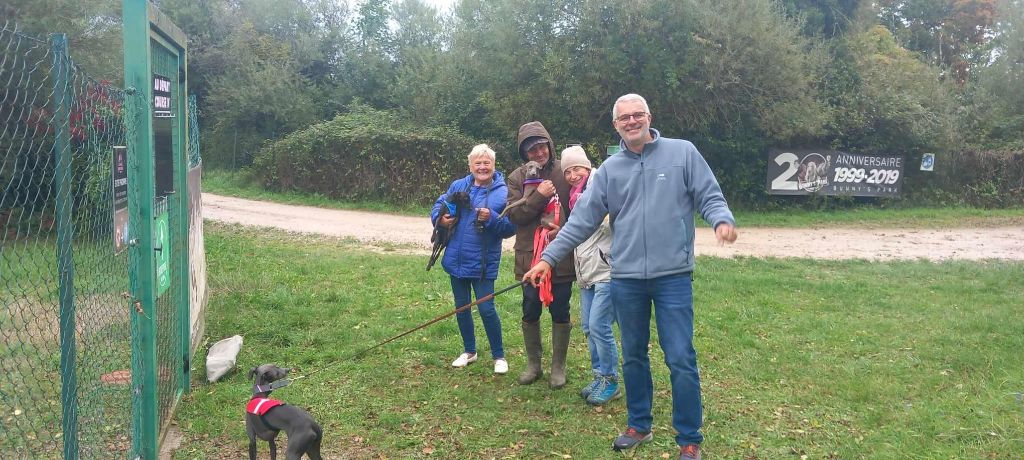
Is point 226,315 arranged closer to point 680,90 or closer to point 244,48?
point 680,90

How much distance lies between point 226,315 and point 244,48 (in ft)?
76.9

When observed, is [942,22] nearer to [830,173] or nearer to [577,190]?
[830,173]

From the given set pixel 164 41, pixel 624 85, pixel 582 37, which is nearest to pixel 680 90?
pixel 624 85

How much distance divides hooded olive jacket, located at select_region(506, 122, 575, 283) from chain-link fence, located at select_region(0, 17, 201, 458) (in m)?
2.12

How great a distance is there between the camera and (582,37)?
17625 millimetres

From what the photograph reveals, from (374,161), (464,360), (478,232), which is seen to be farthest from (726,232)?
(374,161)

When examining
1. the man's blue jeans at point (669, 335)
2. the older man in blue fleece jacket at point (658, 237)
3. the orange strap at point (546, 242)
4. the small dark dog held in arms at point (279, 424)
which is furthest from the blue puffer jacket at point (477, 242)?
the small dark dog held in arms at point (279, 424)

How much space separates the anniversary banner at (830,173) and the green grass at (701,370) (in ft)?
31.5

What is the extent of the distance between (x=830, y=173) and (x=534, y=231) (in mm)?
15961

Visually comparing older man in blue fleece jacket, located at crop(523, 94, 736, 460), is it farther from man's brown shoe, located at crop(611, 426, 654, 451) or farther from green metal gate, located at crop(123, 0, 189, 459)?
green metal gate, located at crop(123, 0, 189, 459)

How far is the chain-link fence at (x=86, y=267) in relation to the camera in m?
2.64

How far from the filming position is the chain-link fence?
2641mm

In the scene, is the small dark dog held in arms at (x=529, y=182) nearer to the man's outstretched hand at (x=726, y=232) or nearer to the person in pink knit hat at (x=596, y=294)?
the person in pink knit hat at (x=596, y=294)

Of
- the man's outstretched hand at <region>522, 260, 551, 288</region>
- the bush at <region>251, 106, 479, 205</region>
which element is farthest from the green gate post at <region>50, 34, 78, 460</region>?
the bush at <region>251, 106, 479, 205</region>
